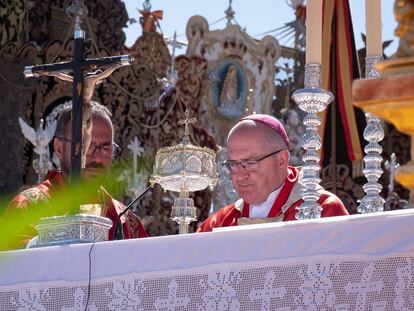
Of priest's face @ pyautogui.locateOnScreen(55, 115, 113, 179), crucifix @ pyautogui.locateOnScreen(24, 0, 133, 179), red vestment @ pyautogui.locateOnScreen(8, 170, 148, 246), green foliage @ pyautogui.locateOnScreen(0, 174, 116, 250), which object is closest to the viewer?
crucifix @ pyautogui.locateOnScreen(24, 0, 133, 179)

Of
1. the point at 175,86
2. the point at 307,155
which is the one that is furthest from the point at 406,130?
the point at 175,86

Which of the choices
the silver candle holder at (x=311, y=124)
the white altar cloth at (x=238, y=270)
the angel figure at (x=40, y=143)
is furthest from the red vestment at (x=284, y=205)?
the angel figure at (x=40, y=143)

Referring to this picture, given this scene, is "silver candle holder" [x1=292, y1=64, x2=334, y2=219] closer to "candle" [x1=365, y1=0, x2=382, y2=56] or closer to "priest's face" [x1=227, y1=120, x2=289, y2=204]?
"candle" [x1=365, y1=0, x2=382, y2=56]

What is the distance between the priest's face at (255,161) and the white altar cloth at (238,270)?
4.06 feet

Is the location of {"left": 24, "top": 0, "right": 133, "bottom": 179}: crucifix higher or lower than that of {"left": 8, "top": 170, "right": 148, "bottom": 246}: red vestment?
higher

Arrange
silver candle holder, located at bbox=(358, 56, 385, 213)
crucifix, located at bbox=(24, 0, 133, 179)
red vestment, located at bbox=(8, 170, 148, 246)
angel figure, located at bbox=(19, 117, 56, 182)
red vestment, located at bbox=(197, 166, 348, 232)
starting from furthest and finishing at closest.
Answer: angel figure, located at bbox=(19, 117, 56, 182), red vestment, located at bbox=(8, 170, 148, 246), red vestment, located at bbox=(197, 166, 348, 232), silver candle holder, located at bbox=(358, 56, 385, 213), crucifix, located at bbox=(24, 0, 133, 179)

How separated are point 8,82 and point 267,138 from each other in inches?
178

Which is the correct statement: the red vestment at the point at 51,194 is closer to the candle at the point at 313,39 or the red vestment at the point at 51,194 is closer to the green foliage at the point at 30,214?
the green foliage at the point at 30,214

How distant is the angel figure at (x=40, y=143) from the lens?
7988 mm

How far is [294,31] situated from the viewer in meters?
12.8

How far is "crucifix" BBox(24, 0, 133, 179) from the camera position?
3176mm

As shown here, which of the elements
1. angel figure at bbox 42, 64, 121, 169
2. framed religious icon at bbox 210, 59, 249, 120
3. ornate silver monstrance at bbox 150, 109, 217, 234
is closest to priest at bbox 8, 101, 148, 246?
ornate silver monstrance at bbox 150, 109, 217, 234

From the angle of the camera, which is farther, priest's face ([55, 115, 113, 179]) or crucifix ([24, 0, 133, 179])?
priest's face ([55, 115, 113, 179])

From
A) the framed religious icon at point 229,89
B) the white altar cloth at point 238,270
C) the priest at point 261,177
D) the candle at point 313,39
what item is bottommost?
the white altar cloth at point 238,270
